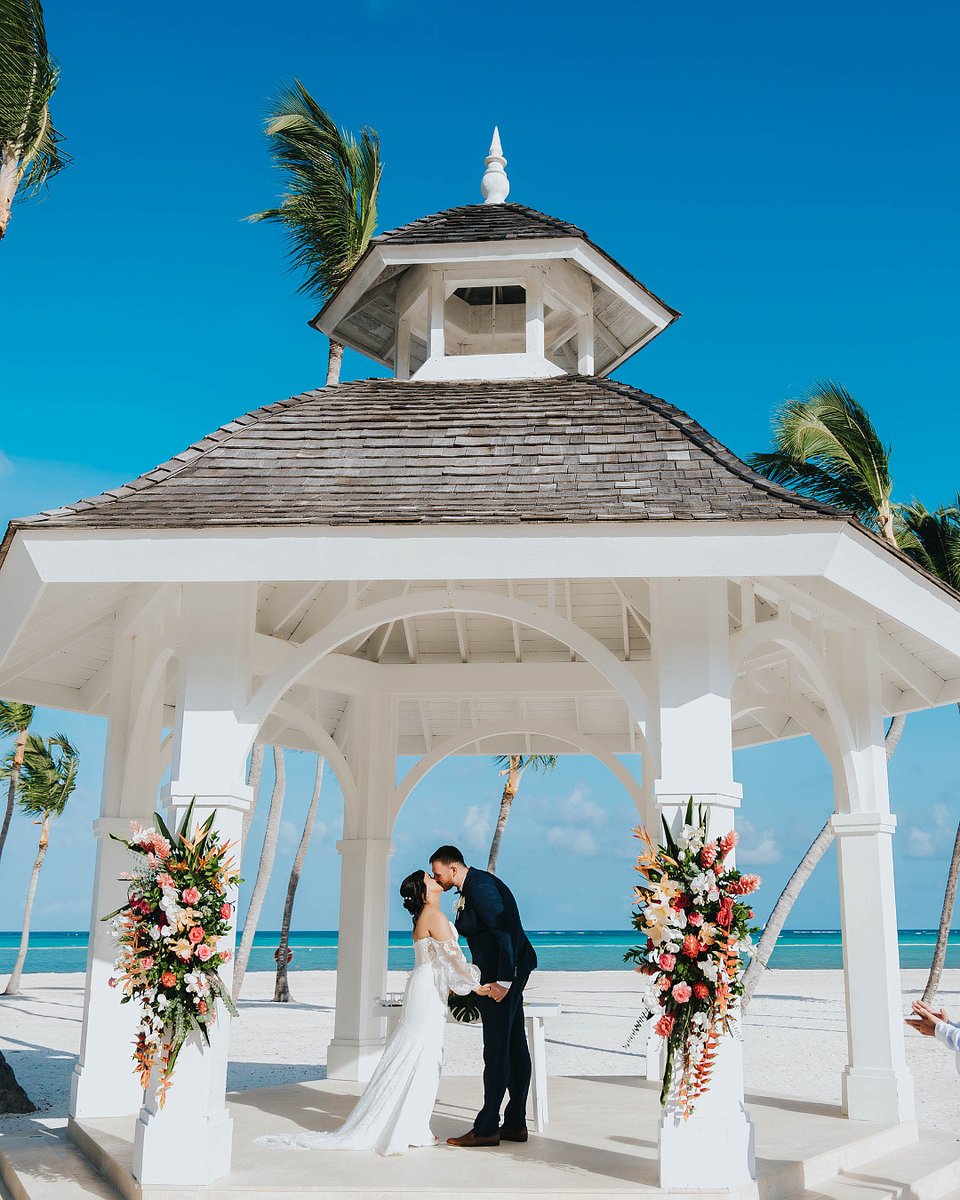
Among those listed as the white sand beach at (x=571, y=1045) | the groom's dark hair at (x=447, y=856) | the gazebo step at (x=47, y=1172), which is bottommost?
the white sand beach at (x=571, y=1045)

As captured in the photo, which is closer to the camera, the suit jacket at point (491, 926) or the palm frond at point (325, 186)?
the suit jacket at point (491, 926)

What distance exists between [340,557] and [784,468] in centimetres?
1781

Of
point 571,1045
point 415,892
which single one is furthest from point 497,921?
point 571,1045

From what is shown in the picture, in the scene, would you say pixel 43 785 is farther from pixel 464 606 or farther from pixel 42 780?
pixel 464 606

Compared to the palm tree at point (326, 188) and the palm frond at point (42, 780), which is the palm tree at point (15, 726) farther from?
the palm tree at point (326, 188)

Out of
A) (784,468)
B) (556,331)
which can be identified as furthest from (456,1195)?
(784,468)

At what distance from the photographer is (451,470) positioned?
743 centimetres

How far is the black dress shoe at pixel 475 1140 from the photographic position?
7.33 meters

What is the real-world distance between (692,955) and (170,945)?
2.66 meters

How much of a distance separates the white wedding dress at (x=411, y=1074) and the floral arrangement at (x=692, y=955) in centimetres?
179

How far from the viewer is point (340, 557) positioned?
6562 mm

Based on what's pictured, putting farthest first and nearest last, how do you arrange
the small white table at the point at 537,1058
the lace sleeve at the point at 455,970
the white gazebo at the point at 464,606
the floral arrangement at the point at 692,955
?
the small white table at the point at 537,1058 → the lace sleeve at the point at 455,970 → the white gazebo at the point at 464,606 → the floral arrangement at the point at 692,955

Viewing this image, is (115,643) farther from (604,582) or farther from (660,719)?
(660,719)

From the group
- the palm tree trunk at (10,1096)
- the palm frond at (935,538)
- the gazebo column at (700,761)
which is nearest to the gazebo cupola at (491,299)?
the gazebo column at (700,761)
